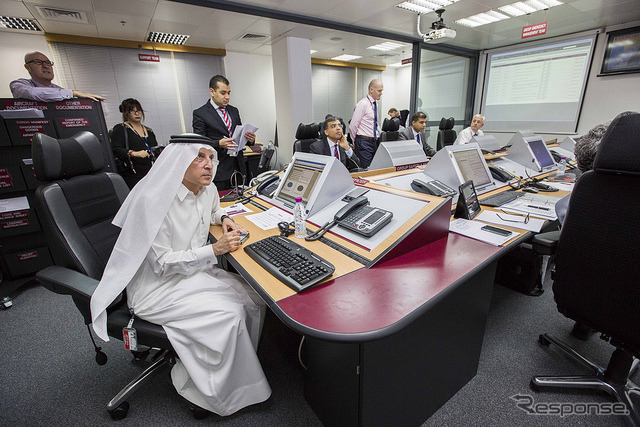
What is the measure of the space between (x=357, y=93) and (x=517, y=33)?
12.8 feet

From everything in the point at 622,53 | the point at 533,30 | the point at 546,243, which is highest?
the point at 533,30

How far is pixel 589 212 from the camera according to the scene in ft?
3.86

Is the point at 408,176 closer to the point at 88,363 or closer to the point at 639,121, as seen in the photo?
the point at 639,121

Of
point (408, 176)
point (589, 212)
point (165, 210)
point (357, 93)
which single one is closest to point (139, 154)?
point (165, 210)

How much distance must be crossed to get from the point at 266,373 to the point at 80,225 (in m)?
1.20

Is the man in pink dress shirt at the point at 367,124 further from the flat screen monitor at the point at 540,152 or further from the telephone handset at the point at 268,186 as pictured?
the telephone handset at the point at 268,186

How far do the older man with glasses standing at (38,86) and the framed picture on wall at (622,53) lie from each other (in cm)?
795

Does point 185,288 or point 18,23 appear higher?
point 18,23

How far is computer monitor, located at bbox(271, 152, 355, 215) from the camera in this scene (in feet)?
5.35

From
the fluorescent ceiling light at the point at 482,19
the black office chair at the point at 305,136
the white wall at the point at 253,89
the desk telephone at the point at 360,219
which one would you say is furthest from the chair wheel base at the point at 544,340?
the white wall at the point at 253,89

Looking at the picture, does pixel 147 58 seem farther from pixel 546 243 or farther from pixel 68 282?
pixel 546 243

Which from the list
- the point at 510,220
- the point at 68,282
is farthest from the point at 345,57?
the point at 68,282

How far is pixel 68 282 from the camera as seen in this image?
3.76 ft

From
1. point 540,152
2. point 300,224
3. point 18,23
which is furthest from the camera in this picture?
point 18,23
